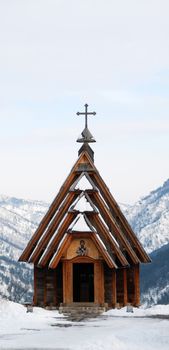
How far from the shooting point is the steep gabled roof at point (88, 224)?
4422 centimetres

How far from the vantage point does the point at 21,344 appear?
2511 centimetres

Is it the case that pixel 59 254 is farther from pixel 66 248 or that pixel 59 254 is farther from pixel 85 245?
pixel 85 245

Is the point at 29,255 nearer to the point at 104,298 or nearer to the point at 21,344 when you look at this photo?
the point at 104,298

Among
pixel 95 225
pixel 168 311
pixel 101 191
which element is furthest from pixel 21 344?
pixel 101 191

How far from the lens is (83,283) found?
2021 inches

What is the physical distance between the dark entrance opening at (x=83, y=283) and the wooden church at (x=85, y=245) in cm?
100

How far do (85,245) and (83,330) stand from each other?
1386 centimetres

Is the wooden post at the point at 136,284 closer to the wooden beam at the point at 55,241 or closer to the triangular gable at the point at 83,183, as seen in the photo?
the wooden beam at the point at 55,241

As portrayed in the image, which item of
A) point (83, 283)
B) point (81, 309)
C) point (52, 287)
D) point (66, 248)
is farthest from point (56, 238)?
point (83, 283)

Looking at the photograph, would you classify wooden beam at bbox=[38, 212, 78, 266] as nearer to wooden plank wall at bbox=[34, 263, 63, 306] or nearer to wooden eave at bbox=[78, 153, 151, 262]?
wooden plank wall at bbox=[34, 263, 63, 306]

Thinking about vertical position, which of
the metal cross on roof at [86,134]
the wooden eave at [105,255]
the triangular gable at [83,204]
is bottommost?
the wooden eave at [105,255]

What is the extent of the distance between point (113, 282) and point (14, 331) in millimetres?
15515

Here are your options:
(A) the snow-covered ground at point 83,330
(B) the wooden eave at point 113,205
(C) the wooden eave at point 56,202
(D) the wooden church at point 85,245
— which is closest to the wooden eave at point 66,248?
(D) the wooden church at point 85,245

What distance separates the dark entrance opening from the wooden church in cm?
100
